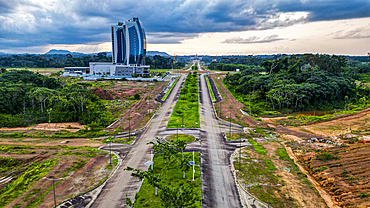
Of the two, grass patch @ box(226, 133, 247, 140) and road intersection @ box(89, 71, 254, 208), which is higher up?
grass patch @ box(226, 133, 247, 140)

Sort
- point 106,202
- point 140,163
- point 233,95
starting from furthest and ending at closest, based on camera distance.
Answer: point 233,95 < point 140,163 < point 106,202

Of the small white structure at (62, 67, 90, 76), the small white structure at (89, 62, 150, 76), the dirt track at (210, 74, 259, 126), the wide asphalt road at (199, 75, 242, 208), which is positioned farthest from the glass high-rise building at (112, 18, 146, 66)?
the wide asphalt road at (199, 75, 242, 208)

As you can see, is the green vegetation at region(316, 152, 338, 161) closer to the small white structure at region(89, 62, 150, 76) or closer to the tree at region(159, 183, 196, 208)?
the tree at region(159, 183, 196, 208)

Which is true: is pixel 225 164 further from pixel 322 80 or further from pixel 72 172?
pixel 322 80

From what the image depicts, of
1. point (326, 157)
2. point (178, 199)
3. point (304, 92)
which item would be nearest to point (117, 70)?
point (304, 92)

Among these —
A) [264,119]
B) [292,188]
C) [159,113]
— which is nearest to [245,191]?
[292,188]

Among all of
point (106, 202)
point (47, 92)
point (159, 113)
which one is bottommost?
point (106, 202)

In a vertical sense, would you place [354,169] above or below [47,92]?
below

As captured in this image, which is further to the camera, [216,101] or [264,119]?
[216,101]

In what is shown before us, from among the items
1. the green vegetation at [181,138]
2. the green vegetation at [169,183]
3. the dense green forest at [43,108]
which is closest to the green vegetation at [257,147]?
the green vegetation at [169,183]
